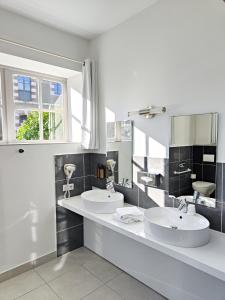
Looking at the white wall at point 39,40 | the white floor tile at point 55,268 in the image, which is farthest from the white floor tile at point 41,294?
the white wall at point 39,40

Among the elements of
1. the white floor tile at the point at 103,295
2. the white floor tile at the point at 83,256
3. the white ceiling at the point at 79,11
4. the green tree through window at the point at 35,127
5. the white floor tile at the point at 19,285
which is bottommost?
the white floor tile at the point at 103,295

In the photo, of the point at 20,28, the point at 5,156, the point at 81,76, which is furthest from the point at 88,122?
the point at 20,28

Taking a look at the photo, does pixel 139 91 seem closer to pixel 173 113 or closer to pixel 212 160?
pixel 173 113

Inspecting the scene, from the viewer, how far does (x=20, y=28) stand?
2.15m

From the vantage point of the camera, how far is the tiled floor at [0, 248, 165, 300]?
1.97m

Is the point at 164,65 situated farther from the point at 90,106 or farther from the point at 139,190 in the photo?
the point at 139,190

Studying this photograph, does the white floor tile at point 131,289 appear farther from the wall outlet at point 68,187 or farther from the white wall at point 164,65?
the white wall at point 164,65

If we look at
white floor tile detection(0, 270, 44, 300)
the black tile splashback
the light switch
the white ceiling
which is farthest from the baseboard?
the white ceiling

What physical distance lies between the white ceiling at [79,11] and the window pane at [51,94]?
2.30 ft

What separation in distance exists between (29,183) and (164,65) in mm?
1896

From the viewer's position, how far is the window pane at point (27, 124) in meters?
2.49

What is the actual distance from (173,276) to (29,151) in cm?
191

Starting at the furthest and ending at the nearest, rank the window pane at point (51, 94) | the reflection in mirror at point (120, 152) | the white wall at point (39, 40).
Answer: the window pane at point (51, 94) < the reflection in mirror at point (120, 152) < the white wall at point (39, 40)

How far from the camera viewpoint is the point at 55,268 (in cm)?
239
